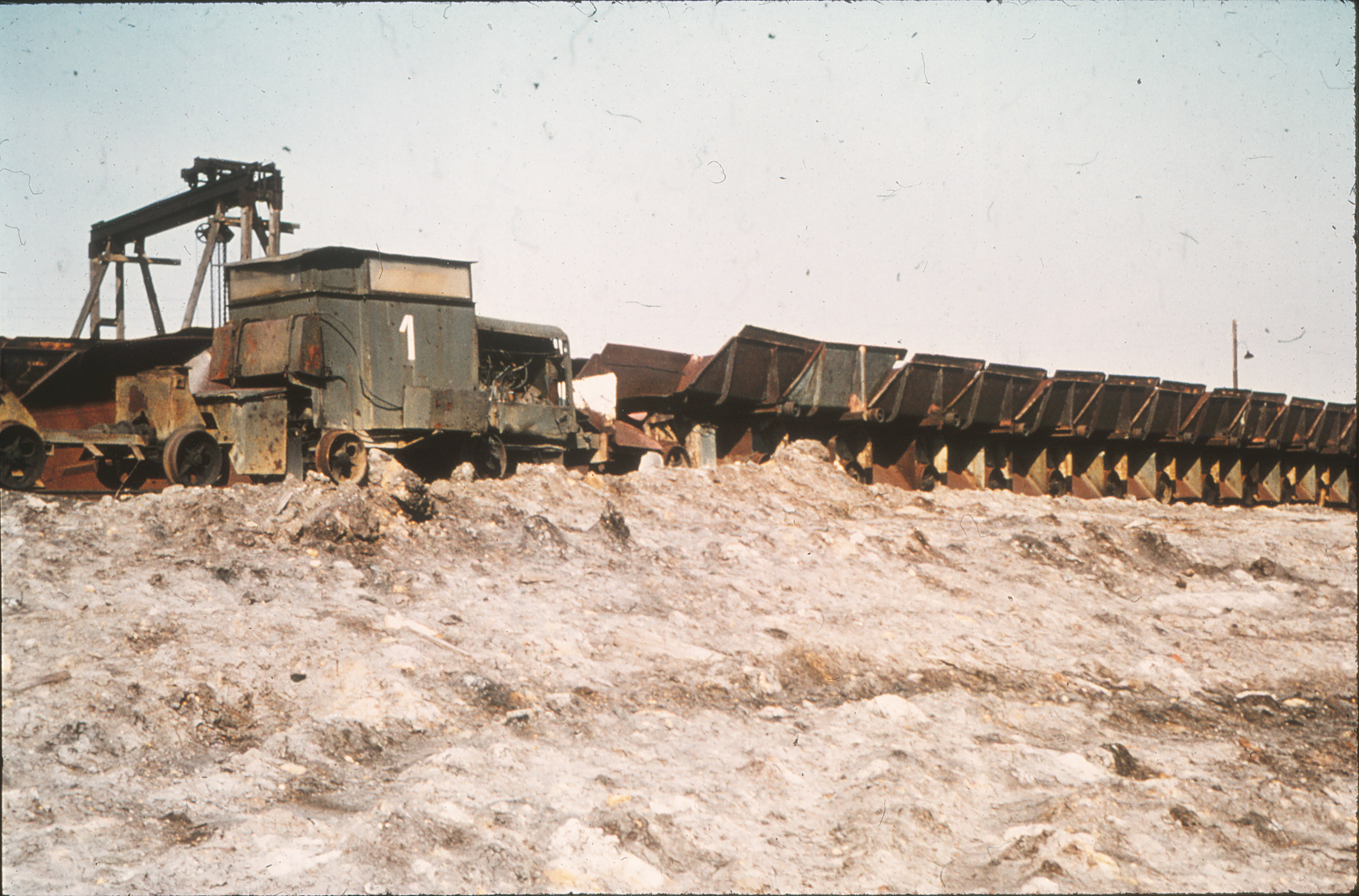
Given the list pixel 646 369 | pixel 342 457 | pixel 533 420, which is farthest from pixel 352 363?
pixel 646 369

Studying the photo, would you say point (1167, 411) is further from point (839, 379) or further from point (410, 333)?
point (410, 333)

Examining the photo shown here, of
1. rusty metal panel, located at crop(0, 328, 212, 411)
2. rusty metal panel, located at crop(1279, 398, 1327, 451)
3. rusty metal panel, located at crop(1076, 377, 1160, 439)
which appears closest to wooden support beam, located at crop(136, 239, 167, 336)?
rusty metal panel, located at crop(0, 328, 212, 411)

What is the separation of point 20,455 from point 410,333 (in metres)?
3.51

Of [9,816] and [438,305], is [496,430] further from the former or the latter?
[9,816]

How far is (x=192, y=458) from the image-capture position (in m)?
9.42

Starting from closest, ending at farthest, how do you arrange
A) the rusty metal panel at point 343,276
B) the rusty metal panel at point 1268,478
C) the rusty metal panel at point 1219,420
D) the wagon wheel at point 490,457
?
the rusty metal panel at point 343,276
the wagon wheel at point 490,457
the rusty metal panel at point 1219,420
the rusty metal panel at point 1268,478

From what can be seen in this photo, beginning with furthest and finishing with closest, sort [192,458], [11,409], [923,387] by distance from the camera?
[923,387], [192,458], [11,409]

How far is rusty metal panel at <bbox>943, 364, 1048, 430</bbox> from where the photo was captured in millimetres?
14484

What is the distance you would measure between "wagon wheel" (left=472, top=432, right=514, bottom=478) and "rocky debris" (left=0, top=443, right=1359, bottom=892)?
1783 mm

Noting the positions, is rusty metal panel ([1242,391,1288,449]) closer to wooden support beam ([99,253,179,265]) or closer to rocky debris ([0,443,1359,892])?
rocky debris ([0,443,1359,892])

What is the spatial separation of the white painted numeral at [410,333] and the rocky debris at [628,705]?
1.95m

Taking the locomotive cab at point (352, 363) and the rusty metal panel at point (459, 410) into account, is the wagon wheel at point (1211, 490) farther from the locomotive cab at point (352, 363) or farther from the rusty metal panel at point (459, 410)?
the rusty metal panel at point (459, 410)

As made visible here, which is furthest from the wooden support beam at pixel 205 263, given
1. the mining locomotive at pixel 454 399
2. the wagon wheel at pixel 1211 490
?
the wagon wheel at pixel 1211 490

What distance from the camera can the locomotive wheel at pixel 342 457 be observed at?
29.7ft
